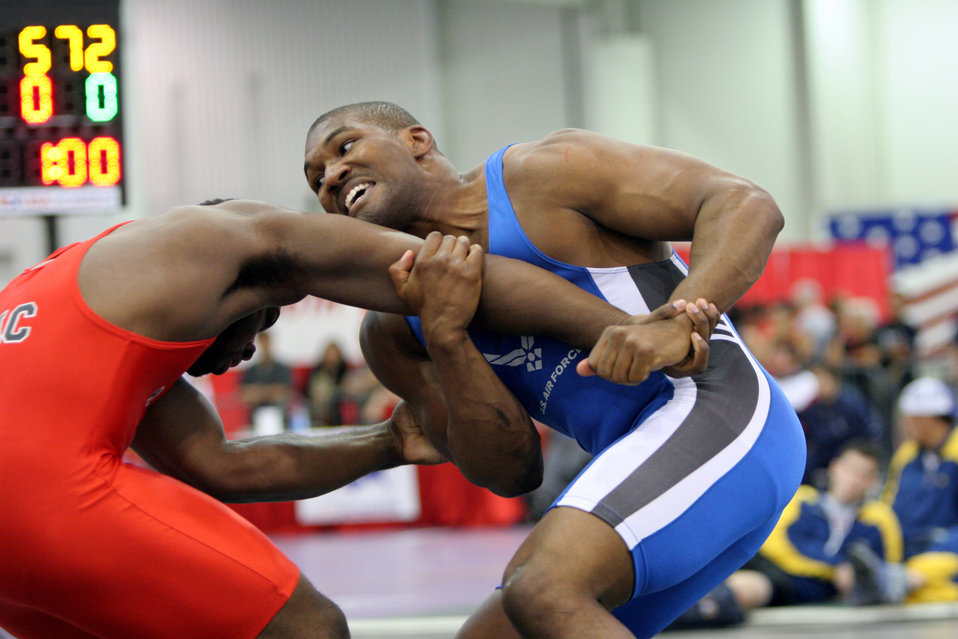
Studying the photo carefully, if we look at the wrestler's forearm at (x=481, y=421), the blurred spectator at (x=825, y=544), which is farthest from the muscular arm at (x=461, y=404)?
the blurred spectator at (x=825, y=544)

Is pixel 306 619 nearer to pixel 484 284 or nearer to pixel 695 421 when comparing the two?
pixel 484 284

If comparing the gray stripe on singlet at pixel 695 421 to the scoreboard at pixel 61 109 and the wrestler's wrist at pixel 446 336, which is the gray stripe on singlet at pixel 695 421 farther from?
the scoreboard at pixel 61 109

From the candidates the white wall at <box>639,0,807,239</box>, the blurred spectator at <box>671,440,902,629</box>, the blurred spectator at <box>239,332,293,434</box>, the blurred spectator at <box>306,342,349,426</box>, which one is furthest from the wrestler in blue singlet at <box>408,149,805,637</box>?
the white wall at <box>639,0,807,239</box>

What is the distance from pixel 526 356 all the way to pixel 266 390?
24.6ft

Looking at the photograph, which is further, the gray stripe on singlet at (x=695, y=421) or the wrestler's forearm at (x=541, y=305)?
the wrestler's forearm at (x=541, y=305)

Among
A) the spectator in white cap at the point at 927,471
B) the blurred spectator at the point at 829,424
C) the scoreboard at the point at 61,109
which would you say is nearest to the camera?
the scoreboard at the point at 61,109

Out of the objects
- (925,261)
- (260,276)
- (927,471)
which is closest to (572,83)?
(925,261)

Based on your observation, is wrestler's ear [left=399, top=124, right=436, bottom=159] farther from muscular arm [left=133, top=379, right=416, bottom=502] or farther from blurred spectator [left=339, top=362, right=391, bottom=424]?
blurred spectator [left=339, top=362, right=391, bottom=424]

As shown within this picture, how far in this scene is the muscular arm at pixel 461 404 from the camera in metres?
2.64

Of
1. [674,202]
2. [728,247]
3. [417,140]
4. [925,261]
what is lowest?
[925,261]

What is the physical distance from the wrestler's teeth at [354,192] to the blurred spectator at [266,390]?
6583 mm

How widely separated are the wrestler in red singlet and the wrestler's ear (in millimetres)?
839

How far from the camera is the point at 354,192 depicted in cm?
291

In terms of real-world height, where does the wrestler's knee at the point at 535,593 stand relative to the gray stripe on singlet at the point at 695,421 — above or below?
below
